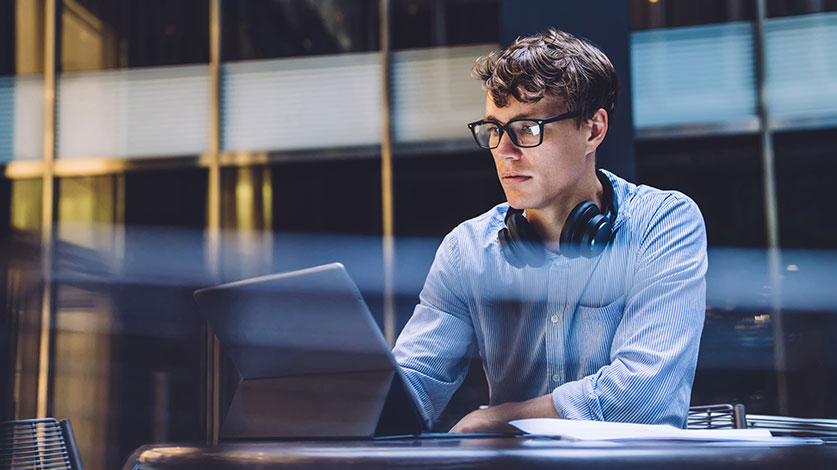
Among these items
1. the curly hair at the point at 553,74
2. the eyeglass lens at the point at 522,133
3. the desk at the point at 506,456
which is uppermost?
the curly hair at the point at 553,74

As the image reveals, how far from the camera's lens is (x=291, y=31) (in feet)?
18.5

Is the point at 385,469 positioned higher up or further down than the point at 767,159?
further down

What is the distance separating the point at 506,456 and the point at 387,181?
4.65 meters

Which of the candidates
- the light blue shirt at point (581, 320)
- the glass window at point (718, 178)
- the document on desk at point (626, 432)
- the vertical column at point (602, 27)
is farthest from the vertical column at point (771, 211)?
the document on desk at point (626, 432)

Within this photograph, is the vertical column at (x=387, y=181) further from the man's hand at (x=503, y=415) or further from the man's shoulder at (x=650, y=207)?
the man's hand at (x=503, y=415)

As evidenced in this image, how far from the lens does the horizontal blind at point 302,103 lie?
5.45 meters

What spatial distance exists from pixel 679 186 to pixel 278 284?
437 cm

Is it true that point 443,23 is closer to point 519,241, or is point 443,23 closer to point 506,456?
point 519,241

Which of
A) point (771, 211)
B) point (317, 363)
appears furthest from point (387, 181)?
point (317, 363)

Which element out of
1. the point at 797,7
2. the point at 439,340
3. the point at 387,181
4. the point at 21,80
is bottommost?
the point at 439,340

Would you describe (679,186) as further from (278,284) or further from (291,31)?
(278,284)

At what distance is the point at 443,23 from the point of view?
17.8ft

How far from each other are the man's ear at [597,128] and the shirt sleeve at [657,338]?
0.22m

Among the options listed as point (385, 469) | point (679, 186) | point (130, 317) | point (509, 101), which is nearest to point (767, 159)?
point (679, 186)
